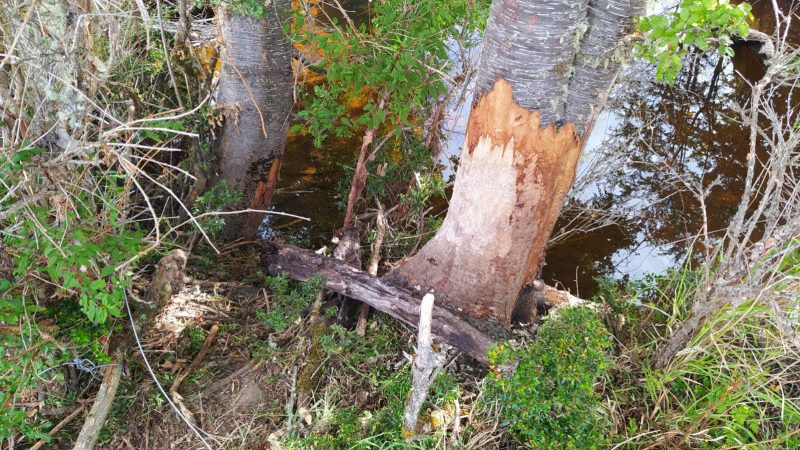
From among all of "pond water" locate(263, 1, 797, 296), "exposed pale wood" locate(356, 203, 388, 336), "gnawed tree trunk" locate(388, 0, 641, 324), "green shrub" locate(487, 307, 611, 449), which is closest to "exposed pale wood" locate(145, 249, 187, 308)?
"exposed pale wood" locate(356, 203, 388, 336)

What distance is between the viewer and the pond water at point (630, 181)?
441 centimetres

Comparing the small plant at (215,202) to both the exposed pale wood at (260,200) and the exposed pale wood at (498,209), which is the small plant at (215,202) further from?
the exposed pale wood at (498,209)

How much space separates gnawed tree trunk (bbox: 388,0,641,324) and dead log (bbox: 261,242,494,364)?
0.16 meters

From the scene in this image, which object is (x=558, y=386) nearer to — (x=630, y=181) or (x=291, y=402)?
(x=291, y=402)

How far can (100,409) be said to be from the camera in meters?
2.52

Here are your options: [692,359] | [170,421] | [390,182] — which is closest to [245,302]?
[170,421]

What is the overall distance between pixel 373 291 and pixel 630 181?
2899 millimetres

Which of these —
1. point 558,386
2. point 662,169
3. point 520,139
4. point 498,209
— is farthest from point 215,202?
point 662,169

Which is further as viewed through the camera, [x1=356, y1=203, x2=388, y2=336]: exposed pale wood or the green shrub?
[x1=356, y1=203, x2=388, y2=336]: exposed pale wood

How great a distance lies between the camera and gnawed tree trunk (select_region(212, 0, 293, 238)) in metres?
3.25

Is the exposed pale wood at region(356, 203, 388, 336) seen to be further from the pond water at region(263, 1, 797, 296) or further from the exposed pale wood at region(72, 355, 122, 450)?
the exposed pale wood at region(72, 355, 122, 450)

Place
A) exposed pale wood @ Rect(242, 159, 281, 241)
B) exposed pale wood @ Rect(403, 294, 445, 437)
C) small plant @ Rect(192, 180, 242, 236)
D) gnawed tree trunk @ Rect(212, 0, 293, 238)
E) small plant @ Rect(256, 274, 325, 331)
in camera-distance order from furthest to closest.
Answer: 1. exposed pale wood @ Rect(242, 159, 281, 241)
2. small plant @ Rect(192, 180, 242, 236)
3. gnawed tree trunk @ Rect(212, 0, 293, 238)
4. small plant @ Rect(256, 274, 325, 331)
5. exposed pale wood @ Rect(403, 294, 445, 437)

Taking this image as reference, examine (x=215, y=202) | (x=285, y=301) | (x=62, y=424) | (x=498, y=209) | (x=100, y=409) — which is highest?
(x=498, y=209)

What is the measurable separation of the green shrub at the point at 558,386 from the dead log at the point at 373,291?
446 mm
